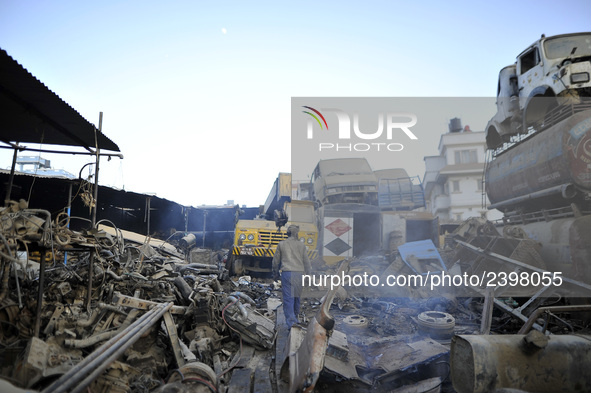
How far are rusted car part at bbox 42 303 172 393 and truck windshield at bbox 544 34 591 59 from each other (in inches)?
389

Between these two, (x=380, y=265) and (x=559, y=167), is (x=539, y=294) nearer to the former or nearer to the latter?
(x=559, y=167)

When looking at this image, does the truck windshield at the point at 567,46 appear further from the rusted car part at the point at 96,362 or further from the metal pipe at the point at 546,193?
the rusted car part at the point at 96,362

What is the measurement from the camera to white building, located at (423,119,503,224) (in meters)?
30.9

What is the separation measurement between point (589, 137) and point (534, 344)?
5.33m

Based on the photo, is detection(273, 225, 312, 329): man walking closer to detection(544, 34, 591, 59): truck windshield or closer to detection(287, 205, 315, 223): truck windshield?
detection(287, 205, 315, 223): truck windshield

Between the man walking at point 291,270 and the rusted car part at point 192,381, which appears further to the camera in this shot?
the man walking at point 291,270

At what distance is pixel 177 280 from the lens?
5.53 metres

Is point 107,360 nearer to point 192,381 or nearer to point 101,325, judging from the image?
point 192,381

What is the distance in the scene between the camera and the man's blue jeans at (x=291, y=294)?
5.36 m

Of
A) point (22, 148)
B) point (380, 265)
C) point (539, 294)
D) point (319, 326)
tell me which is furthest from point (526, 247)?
point (22, 148)

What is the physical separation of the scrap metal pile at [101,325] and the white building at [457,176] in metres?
28.6

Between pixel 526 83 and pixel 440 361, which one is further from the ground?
pixel 526 83

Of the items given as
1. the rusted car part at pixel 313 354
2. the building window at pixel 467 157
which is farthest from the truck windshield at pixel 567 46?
the building window at pixel 467 157

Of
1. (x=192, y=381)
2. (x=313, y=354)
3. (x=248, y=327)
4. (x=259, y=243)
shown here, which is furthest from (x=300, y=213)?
(x=313, y=354)
